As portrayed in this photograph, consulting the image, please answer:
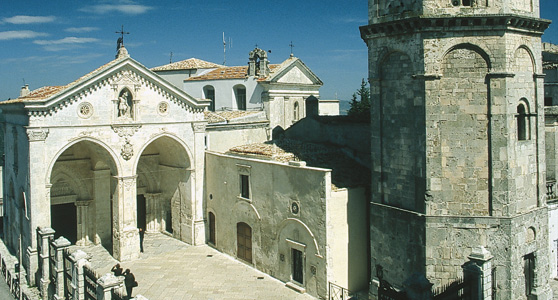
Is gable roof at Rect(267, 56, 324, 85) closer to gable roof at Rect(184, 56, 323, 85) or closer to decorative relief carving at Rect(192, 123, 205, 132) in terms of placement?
gable roof at Rect(184, 56, 323, 85)

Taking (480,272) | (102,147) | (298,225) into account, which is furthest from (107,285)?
(480,272)

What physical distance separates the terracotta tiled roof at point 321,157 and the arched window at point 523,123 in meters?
5.70

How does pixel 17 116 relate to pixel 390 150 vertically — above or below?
above

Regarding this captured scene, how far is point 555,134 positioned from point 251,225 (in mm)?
14014

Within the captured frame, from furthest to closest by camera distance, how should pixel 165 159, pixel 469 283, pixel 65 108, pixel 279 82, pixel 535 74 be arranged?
pixel 279 82 < pixel 165 159 < pixel 65 108 < pixel 535 74 < pixel 469 283

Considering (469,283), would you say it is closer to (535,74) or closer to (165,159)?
(535,74)

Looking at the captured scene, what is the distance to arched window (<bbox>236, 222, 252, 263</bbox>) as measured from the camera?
862 inches

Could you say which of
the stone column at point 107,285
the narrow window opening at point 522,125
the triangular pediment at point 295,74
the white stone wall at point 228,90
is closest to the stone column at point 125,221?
the stone column at point 107,285

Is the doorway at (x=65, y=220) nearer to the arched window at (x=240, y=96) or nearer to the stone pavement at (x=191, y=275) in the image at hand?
the stone pavement at (x=191, y=275)

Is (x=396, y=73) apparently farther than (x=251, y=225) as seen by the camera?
No

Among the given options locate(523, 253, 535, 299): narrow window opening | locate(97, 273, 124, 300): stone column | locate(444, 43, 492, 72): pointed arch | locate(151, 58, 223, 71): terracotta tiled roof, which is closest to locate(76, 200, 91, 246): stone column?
locate(97, 273, 124, 300): stone column

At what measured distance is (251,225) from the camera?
2153 centimetres

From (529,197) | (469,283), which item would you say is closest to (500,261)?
(529,197)

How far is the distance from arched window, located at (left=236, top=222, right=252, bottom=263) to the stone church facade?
3143 mm
